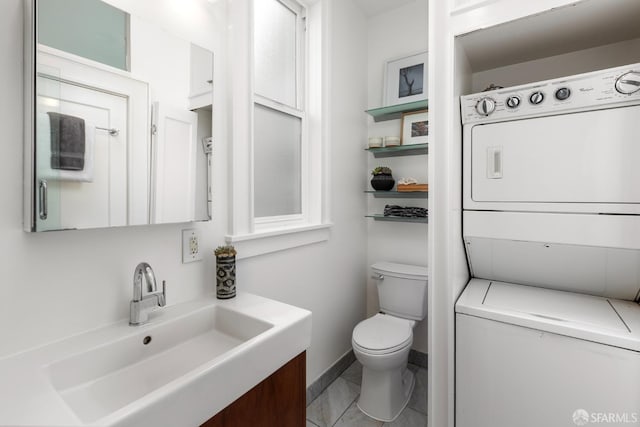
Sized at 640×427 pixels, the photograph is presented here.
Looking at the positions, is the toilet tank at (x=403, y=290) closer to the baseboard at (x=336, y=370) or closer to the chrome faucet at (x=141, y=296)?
the baseboard at (x=336, y=370)

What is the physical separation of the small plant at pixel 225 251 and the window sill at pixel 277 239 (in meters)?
0.05

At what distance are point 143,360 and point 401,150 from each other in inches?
79.3

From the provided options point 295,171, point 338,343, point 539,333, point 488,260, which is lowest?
point 338,343

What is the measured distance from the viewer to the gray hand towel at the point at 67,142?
89cm

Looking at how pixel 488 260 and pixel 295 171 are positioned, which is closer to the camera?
pixel 488 260

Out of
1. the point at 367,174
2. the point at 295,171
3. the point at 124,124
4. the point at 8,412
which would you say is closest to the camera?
the point at 8,412

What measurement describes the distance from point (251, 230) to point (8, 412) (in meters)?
1.01

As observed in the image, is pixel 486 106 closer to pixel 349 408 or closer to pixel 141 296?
pixel 141 296

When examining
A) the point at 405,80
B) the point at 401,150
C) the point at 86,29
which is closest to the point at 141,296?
the point at 86,29

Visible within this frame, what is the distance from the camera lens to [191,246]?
131 centimetres

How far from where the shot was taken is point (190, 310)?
1205 mm

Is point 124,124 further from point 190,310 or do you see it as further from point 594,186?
point 594,186

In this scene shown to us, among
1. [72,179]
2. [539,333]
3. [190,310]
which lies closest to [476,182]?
[539,333]

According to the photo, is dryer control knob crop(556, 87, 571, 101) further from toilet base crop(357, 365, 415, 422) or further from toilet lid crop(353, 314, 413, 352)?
toilet base crop(357, 365, 415, 422)
